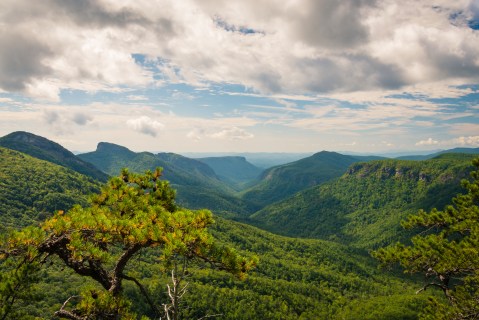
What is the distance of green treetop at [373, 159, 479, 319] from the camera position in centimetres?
2284

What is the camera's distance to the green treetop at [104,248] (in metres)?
8.28

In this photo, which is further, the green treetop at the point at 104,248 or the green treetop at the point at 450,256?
the green treetop at the point at 450,256

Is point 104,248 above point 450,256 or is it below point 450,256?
above

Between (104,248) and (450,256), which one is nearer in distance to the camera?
(104,248)

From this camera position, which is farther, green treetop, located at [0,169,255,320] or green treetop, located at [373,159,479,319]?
green treetop, located at [373,159,479,319]

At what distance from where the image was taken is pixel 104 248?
10.3m

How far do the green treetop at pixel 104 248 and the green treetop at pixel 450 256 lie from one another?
20492mm

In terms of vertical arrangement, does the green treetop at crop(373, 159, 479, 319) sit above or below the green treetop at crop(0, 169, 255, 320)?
below

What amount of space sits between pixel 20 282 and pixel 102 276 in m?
2.39

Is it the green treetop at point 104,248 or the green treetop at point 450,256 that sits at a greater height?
the green treetop at point 104,248

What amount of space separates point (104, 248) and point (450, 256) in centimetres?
2625

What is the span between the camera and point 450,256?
914 inches

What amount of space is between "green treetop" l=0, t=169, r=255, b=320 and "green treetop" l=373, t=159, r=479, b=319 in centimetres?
2049

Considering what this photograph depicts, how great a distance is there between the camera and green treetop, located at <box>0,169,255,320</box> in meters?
8.28
